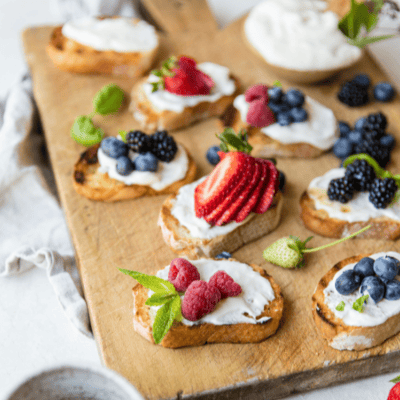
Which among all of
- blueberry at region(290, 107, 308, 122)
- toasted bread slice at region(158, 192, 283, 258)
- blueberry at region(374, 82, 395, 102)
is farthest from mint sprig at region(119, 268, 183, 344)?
blueberry at region(374, 82, 395, 102)

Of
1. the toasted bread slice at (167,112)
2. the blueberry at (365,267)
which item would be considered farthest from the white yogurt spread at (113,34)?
the blueberry at (365,267)

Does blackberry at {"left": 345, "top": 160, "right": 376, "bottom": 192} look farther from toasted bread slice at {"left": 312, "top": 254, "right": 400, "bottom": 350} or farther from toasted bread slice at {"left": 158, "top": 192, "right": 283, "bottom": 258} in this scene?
toasted bread slice at {"left": 312, "top": 254, "right": 400, "bottom": 350}

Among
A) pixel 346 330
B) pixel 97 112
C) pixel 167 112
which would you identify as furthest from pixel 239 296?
pixel 97 112

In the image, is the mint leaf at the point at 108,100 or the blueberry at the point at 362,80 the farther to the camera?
the blueberry at the point at 362,80

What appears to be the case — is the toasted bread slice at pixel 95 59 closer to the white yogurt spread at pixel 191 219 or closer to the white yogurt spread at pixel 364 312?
the white yogurt spread at pixel 191 219

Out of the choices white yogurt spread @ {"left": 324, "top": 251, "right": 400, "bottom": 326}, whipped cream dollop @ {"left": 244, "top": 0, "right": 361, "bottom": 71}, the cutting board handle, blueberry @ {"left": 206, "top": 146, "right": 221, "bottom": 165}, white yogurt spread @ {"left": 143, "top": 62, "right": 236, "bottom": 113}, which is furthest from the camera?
the cutting board handle

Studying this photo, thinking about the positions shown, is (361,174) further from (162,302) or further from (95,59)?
(95,59)

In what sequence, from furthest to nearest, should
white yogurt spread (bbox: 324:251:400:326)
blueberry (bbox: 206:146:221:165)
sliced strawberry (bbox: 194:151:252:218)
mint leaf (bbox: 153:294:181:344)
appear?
blueberry (bbox: 206:146:221:165) < sliced strawberry (bbox: 194:151:252:218) < white yogurt spread (bbox: 324:251:400:326) < mint leaf (bbox: 153:294:181:344)
